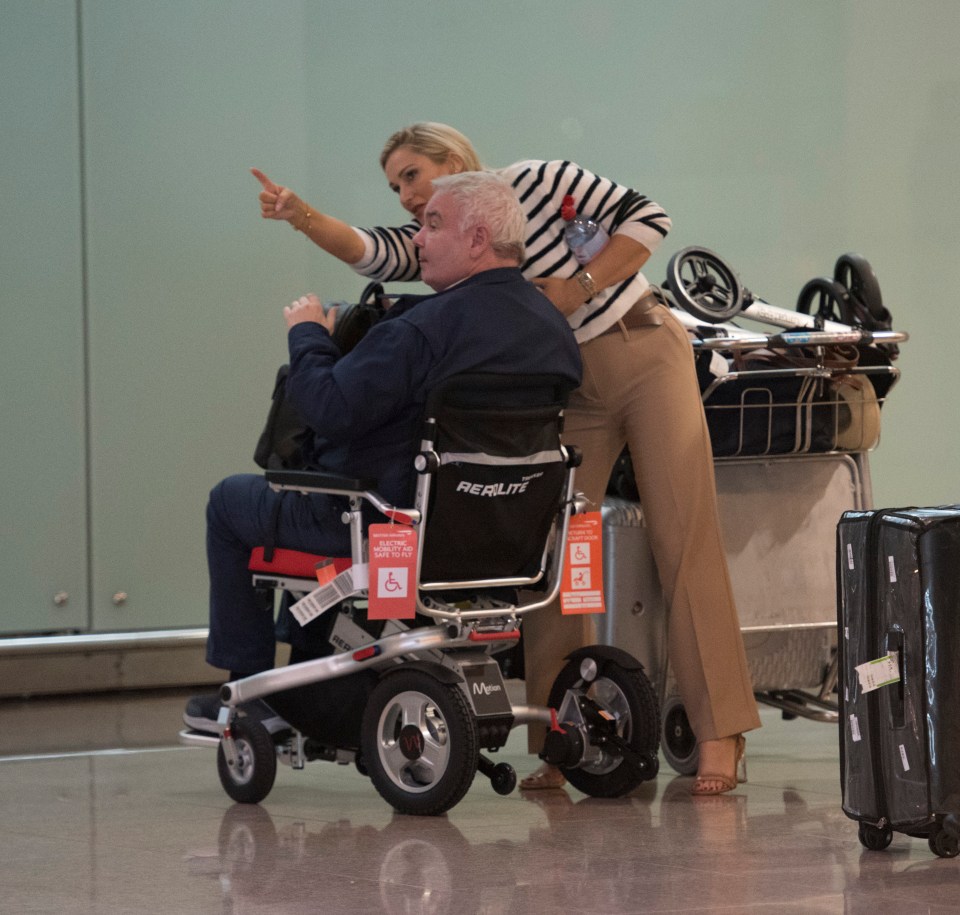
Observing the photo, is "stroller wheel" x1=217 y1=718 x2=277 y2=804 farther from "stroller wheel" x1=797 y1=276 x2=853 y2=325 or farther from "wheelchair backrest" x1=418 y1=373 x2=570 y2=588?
"stroller wheel" x1=797 y1=276 x2=853 y2=325

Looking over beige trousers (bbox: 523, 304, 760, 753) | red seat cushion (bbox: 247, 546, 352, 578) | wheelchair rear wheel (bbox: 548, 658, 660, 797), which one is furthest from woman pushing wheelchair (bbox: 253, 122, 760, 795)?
red seat cushion (bbox: 247, 546, 352, 578)

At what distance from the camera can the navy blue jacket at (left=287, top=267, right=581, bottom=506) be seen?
3045 mm

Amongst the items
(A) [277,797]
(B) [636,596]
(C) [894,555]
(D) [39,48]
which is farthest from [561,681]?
(D) [39,48]

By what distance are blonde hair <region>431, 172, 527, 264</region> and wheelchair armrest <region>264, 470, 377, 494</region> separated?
52cm

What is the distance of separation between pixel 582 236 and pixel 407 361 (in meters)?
0.56

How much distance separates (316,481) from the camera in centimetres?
308

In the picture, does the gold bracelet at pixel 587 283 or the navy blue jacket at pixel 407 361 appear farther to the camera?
the gold bracelet at pixel 587 283

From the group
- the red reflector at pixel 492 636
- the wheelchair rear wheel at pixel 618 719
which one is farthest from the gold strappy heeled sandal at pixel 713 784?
the red reflector at pixel 492 636

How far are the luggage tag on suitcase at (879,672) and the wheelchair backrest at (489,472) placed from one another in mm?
745

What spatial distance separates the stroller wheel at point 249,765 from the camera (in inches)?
128

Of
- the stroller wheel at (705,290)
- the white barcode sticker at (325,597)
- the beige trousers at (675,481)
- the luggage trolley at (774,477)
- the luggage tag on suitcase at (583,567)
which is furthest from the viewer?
the stroller wheel at (705,290)

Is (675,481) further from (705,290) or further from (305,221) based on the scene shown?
(305,221)

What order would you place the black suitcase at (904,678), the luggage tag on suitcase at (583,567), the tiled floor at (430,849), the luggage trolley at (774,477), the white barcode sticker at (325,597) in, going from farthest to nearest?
the luggage trolley at (774,477), the luggage tag on suitcase at (583,567), the white barcode sticker at (325,597), the black suitcase at (904,678), the tiled floor at (430,849)

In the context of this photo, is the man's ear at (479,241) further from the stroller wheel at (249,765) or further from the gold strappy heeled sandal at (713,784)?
the gold strappy heeled sandal at (713,784)
